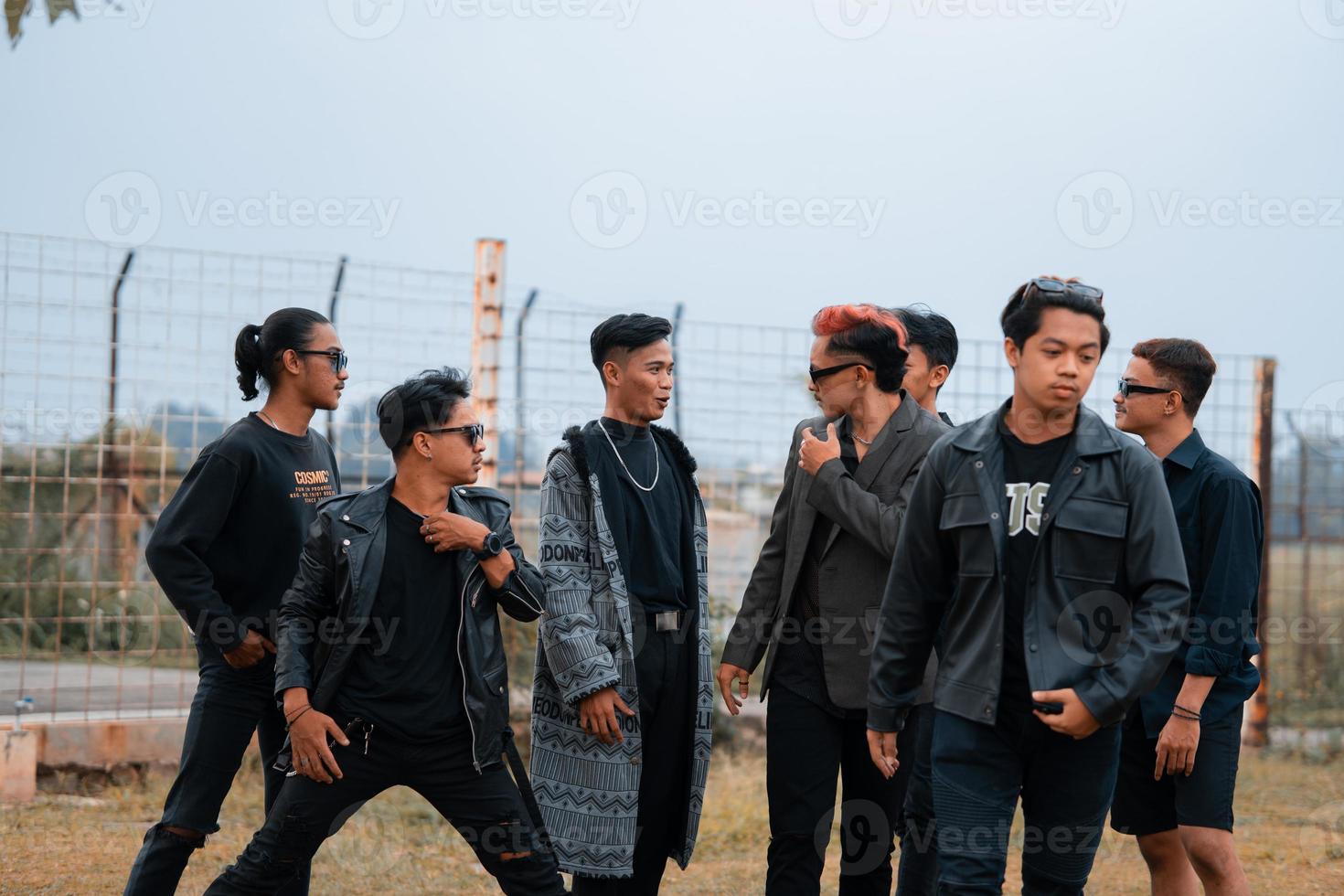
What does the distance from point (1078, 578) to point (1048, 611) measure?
107 millimetres

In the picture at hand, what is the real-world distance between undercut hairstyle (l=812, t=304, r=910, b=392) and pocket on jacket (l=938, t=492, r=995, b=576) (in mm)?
864

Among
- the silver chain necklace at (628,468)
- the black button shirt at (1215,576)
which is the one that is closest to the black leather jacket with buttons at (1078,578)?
the black button shirt at (1215,576)

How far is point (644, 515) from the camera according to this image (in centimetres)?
411

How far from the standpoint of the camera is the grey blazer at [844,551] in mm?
3879

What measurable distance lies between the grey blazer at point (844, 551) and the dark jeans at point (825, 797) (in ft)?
0.39

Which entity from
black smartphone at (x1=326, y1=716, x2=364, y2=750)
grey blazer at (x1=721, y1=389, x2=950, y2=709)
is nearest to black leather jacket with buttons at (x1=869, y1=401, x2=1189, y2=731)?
grey blazer at (x1=721, y1=389, x2=950, y2=709)

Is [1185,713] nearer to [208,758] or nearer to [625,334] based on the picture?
[625,334]

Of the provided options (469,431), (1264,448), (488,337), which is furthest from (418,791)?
(1264,448)

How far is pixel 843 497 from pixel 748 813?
3170mm

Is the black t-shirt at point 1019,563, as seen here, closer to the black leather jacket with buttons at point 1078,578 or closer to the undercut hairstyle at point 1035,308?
the black leather jacket with buttons at point 1078,578

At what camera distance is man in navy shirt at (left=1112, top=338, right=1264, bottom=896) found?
3889mm

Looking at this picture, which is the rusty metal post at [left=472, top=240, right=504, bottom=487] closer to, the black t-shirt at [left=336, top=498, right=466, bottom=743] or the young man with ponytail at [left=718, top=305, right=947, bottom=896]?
the young man with ponytail at [left=718, top=305, right=947, bottom=896]

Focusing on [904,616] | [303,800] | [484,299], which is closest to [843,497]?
[904,616]

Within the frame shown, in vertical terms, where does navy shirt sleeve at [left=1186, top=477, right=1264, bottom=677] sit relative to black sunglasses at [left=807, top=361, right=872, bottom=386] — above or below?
below
